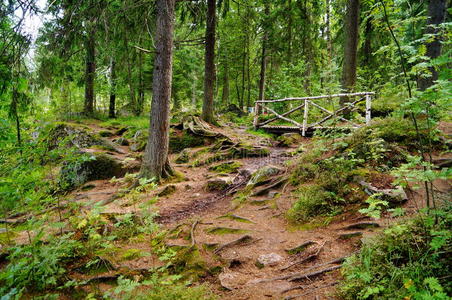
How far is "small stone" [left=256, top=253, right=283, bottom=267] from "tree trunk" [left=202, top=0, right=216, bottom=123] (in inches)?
368

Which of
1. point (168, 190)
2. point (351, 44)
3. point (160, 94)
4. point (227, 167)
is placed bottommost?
point (168, 190)

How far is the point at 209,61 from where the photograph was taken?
11.8 meters

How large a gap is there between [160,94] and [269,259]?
5.20 metres

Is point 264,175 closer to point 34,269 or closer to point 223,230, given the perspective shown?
point 223,230

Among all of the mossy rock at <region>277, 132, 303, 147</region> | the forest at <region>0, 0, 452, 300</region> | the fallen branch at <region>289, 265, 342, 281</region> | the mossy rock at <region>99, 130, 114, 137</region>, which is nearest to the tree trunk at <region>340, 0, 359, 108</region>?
the forest at <region>0, 0, 452, 300</region>

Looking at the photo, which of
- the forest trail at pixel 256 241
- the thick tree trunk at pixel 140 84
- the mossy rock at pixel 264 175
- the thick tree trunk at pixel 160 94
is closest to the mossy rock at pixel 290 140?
the mossy rock at pixel 264 175

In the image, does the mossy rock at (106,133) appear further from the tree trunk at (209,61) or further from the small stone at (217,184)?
the small stone at (217,184)

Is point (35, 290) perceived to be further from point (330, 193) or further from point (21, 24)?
point (330, 193)

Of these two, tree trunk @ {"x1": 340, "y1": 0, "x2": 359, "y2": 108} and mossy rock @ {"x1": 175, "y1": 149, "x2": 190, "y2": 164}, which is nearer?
tree trunk @ {"x1": 340, "y1": 0, "x2": 359, "y2": 108}

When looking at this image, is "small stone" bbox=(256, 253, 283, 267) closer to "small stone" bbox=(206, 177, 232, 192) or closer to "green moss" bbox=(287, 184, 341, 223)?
"green moss" bbox=(287, 184, 341, 223)

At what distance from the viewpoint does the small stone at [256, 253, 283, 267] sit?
3666mm

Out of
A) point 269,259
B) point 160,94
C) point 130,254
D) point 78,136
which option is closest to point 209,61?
point 160,94

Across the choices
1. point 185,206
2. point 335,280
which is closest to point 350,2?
point 185,206

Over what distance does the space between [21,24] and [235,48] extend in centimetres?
2058
